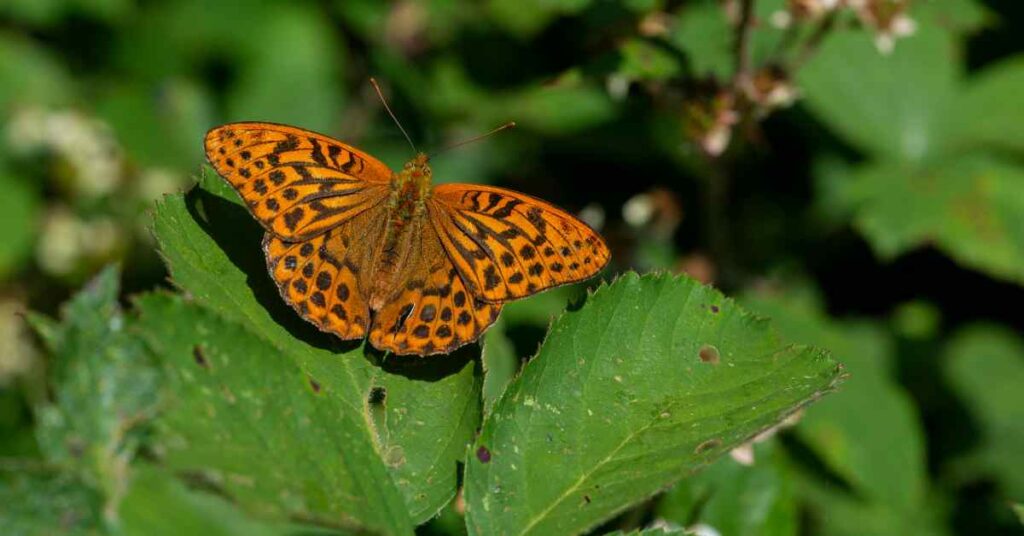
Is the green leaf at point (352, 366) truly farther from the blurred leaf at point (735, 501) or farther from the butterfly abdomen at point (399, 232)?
the blurred leaf at point (735, 501)

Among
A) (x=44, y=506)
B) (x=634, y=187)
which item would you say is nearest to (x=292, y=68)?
(x=634, y=187)

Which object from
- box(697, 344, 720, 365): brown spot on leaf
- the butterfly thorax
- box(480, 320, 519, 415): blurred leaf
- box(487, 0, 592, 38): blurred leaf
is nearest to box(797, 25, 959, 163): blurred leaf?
box(487, 0, 592, 38): blurred leaf

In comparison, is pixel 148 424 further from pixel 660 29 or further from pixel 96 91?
pixel 96 91

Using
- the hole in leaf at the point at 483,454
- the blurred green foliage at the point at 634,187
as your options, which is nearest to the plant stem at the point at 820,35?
the blurred green foliage at the point at 634,187

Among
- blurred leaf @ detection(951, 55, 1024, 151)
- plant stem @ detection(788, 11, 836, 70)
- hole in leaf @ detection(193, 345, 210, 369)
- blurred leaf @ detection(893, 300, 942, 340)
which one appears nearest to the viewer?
hole in leaf @ detection(193, 345, 210, 369)

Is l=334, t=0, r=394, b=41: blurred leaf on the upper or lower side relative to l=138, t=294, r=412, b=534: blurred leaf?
lower

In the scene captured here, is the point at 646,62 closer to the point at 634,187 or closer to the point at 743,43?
the point at 743,43

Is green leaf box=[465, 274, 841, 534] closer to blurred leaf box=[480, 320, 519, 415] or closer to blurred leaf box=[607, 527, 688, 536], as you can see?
blurred leaf box=[607, 527, 688, 536]
